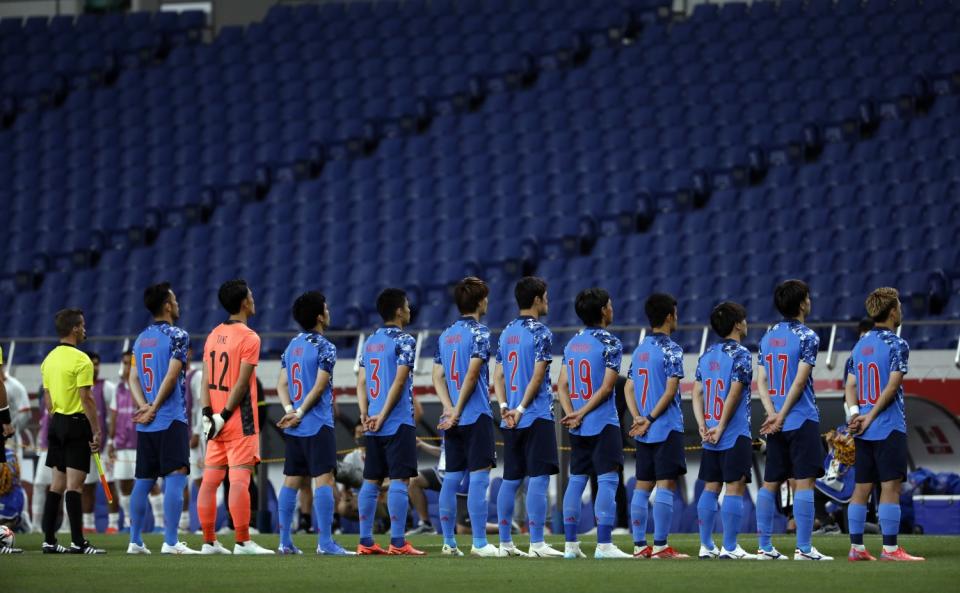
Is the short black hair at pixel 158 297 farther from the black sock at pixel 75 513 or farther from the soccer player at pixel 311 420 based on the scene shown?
the black sock at pixel 75 513

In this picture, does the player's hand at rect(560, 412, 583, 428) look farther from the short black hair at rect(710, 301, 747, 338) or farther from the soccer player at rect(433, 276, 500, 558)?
the short black hair at rect(710, 301, 747, 338)

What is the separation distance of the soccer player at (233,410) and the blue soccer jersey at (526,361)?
6.45 ft

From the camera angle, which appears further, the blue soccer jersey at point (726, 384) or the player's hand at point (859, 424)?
the blue soccer jersey at point (726, 384)

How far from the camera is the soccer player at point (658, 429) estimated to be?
12.0m

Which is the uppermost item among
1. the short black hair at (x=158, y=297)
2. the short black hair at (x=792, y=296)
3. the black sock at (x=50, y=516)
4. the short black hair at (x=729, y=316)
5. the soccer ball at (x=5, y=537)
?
the short black hair at (x=158, y=297)

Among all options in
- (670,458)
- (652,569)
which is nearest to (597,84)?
(670,458)

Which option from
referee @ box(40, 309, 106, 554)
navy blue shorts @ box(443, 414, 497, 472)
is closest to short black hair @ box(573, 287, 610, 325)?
navy blue shorts @ box(443, 414, 497, 472)

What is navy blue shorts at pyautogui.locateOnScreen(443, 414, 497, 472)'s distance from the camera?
12.4 metres

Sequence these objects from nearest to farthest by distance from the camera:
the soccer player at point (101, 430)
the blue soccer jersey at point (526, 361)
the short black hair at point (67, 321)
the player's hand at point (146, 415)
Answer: the blue soccer jersey at point (526, 361) < the player's hand at point (146, 415) < the short black hair at point (67, 321) < the soccer player at point (101, 430)

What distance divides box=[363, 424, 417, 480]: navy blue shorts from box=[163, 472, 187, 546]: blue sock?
5.18 ft

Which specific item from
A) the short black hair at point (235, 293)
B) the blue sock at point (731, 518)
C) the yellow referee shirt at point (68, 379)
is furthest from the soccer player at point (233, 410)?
the blue sock at point (731, 518)

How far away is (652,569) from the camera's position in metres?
10.5

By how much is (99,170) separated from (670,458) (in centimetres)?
1856

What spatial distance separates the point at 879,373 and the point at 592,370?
7.02 ft
